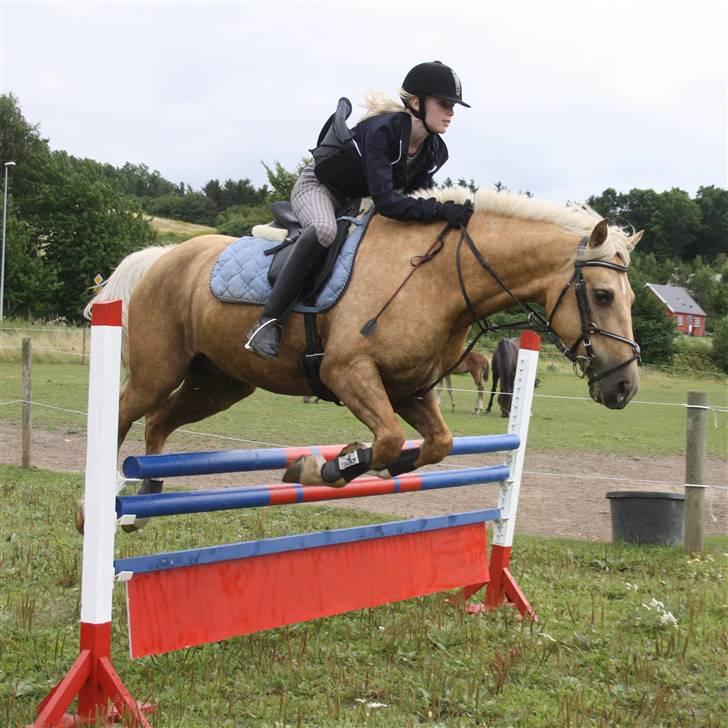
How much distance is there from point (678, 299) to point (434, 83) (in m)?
73.3

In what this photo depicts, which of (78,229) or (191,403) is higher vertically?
(78,229)

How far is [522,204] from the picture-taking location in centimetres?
409

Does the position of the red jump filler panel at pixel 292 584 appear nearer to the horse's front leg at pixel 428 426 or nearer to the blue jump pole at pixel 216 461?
the blue jump pole at pixel 216 461

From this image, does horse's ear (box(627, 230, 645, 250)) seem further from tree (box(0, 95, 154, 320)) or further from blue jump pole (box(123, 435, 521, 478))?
tree (box(0, 95, 154, 320))

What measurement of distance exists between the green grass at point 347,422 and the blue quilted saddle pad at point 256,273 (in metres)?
5.20

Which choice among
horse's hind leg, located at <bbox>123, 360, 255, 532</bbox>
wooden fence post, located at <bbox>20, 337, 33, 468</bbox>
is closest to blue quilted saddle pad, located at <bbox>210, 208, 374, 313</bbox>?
horse's hind leg, located at <bbox>123, 360, 255, 532</bbox>

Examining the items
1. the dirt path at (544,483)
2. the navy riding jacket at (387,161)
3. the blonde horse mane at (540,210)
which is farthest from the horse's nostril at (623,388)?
the dirt path at (544,483)

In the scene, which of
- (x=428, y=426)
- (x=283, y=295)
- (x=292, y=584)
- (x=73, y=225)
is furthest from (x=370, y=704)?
(x=73, y=225)

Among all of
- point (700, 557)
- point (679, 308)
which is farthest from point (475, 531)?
point (679, 308)

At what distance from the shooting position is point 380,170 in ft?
12.9

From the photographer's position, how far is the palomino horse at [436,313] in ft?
12.2

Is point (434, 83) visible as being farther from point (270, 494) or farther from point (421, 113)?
point (270, 494)

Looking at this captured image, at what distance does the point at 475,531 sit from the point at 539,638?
2.92 ft

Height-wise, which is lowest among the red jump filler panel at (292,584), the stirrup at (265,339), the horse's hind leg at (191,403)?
the red jump filler panel at (292,584)
